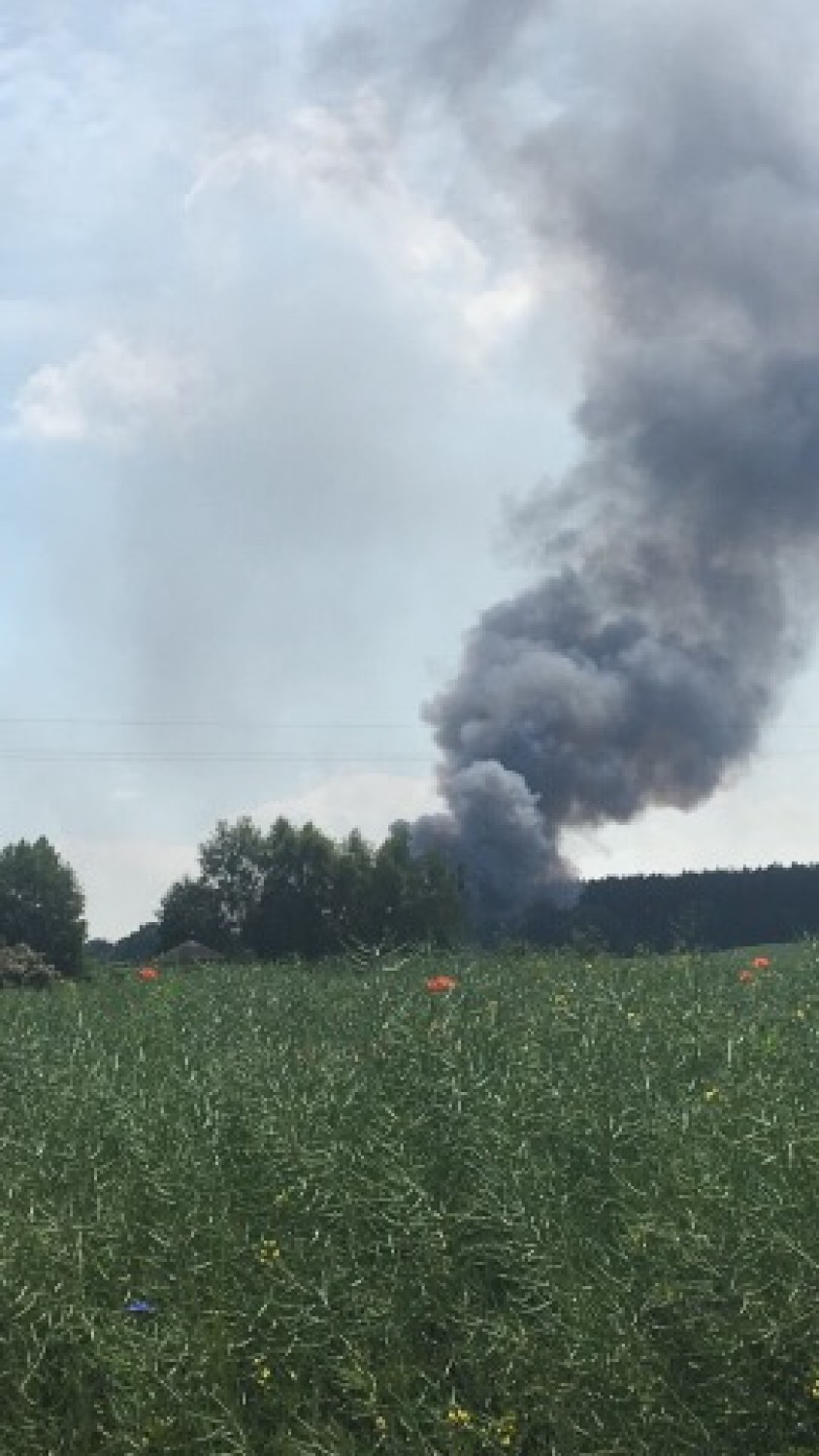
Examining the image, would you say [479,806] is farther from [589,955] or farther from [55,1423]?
[55,1423]

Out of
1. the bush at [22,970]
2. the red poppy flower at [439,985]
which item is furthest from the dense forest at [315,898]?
the red poppy flower at [439,985]

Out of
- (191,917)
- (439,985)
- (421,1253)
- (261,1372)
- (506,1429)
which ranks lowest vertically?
(506,1429)

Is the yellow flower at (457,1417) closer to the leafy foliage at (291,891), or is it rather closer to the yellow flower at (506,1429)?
the yellow flower at (506,1429)

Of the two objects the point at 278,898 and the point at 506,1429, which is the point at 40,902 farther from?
the point at 506,1429

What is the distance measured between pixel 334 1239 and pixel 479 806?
63.0 meters

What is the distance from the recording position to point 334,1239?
212 inches

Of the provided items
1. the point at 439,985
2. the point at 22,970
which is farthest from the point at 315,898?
the point at 439,985

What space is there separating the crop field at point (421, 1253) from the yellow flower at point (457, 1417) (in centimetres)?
1

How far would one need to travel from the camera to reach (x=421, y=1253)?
17.0ft

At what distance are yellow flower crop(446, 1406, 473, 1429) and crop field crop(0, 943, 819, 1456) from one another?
1 centimetres

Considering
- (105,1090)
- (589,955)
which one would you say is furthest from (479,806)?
(105,1090)

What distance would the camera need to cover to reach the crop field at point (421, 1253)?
475cm

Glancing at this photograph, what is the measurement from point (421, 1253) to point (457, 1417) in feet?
1.76

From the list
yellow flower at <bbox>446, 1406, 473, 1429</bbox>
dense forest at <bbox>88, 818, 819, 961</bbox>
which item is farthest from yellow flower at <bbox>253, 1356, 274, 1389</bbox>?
dense forest at <bbox>88, 818, 819, 961</bbox>
